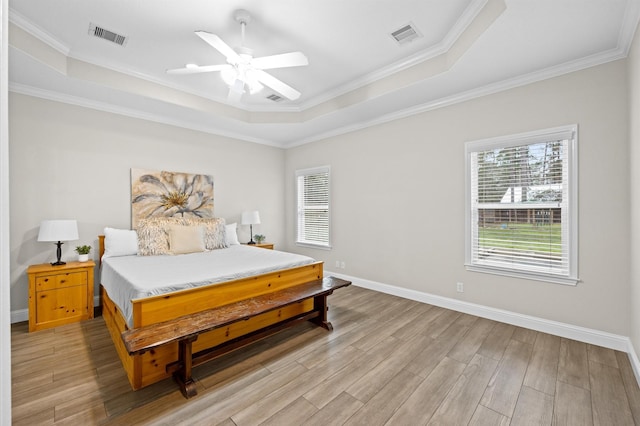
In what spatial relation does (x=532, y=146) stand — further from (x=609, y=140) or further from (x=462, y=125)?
(x=462, y=125)

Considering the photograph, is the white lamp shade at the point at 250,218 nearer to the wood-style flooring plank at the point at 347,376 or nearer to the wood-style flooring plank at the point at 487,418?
the wood-style flooring plank at the point at 347,376

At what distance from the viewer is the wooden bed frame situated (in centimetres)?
203

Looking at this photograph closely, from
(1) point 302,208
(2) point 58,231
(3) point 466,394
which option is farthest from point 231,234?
(3) point 466,394

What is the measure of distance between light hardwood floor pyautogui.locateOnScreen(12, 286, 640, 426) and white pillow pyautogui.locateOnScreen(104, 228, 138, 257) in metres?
0.91

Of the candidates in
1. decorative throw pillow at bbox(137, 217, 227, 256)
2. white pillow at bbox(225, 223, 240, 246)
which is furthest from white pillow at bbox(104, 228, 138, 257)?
white pillow at bbox(225, 223, 240, 246)

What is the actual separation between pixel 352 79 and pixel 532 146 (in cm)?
219

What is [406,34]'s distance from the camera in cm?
272

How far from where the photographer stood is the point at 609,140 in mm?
2572

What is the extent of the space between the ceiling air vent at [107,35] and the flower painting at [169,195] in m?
1.72

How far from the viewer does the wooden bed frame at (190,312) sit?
203cm

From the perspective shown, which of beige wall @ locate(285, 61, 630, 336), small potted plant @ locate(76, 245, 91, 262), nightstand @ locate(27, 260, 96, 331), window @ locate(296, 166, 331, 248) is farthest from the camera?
window @ locate(296, 166, 331, 248)

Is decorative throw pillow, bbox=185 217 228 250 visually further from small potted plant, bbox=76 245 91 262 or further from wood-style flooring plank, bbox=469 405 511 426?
wood-style flooring plank, bbox=469 405 511 426

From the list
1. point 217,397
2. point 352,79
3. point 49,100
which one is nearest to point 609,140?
point 352,79

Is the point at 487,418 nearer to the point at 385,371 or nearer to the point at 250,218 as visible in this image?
the point at 385,371
